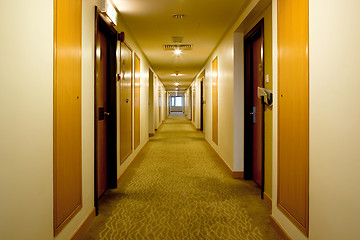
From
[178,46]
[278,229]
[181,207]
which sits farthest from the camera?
[178,46]

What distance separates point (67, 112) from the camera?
6.44ft

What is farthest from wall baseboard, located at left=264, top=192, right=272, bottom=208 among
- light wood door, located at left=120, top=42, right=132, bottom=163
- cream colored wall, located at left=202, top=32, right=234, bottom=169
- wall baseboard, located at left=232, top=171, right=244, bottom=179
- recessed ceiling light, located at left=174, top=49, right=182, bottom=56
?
recessed ceiling light, located at left=174, top=49, right=182, bottom=56

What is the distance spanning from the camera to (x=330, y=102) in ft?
4.93

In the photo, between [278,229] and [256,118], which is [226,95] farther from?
[278,229]

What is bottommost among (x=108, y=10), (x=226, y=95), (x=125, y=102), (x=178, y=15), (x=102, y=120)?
(x=102, y=120)

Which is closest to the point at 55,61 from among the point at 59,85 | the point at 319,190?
the point at 59,85

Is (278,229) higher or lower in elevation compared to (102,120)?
lower

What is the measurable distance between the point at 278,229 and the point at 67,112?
7.13ft

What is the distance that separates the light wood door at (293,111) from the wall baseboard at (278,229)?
0.58 feet

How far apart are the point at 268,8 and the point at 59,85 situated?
103 inches

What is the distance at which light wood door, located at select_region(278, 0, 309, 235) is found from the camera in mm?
1822

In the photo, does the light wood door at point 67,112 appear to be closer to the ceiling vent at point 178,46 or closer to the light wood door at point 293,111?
the light wood door at point 293,111

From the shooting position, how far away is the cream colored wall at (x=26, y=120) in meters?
1.22

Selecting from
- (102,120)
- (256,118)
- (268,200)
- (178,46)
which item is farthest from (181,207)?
(178,46)
